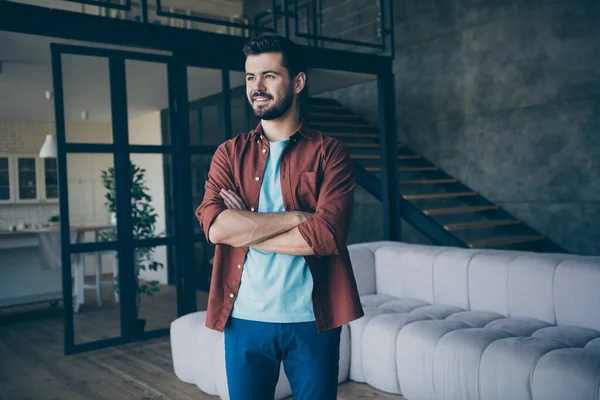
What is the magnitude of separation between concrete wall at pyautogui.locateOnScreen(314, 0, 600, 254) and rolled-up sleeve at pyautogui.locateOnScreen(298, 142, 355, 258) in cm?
498

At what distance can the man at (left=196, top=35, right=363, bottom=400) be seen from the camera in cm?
153

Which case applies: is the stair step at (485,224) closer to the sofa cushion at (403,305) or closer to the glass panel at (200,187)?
the sofa cushion at (403,305)

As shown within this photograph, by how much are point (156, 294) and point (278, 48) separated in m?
6.00

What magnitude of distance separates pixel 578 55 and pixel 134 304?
198 inches

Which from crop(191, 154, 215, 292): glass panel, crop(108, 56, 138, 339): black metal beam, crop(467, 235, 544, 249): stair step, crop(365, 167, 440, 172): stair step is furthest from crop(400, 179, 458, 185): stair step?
crop(108, 56, 138, 339): black metal beam

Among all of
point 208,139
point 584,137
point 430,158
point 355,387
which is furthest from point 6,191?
point 584,137

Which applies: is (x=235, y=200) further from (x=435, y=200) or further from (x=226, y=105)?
(x=435, y=200)

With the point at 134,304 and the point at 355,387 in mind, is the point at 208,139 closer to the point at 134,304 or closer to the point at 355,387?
the point at 134,304

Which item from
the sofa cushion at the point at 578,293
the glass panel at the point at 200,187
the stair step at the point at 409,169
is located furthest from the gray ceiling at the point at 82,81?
the sofa cushion at the point at 578,293

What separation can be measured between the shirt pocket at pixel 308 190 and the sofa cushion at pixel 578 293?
2.15 metres

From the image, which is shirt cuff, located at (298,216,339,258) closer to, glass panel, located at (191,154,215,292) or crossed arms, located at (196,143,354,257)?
crossed arms, located at (196,143,354,257)

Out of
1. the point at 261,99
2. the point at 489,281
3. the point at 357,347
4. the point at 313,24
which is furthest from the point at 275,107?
the point at 313,24

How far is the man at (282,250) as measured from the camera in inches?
60.2

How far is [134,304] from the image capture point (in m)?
4.71
